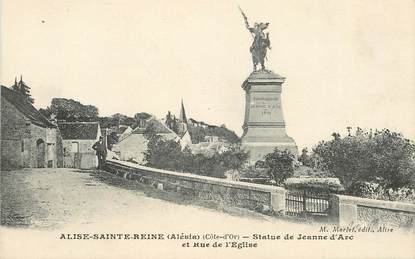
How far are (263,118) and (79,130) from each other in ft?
20.2

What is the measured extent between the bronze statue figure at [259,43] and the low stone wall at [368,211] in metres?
4.58

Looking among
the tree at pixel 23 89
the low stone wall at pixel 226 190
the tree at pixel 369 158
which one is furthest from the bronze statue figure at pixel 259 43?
the tree at pixel 23 89

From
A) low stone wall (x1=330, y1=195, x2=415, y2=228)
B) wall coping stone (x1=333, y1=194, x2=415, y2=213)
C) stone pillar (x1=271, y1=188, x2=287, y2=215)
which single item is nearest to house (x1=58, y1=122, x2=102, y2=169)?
stone pillar (x1=271, y1=188, x2=287, y2=215)

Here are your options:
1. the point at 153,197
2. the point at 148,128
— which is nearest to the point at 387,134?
the point at 153,197

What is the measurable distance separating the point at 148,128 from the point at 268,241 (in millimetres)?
7381

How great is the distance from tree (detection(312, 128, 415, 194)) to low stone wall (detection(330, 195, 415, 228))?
1847 millimetres

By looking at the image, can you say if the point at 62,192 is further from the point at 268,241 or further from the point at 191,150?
the point at 191,150

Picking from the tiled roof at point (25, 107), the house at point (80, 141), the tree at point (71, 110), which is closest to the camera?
the tiled roof at point (25, 107)

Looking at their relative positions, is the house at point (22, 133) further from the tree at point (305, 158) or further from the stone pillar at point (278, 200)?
the tree at point (305, 158)

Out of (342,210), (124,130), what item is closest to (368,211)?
(342,210)

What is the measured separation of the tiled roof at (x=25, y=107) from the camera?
11820 millimetres

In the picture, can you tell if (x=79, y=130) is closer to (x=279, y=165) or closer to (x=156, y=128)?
(x=156, y=128)

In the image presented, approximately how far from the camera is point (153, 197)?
37.4 ft

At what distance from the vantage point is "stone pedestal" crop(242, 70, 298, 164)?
1619 centimetres
